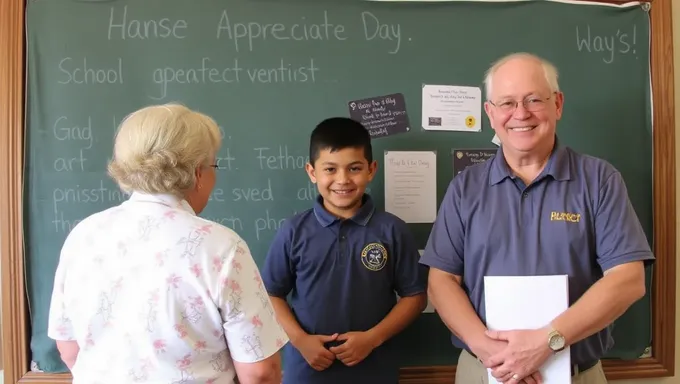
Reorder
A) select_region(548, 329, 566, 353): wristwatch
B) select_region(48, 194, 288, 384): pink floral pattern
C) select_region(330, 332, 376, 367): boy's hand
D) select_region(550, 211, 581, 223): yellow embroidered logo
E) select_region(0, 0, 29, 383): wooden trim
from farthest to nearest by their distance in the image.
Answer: select_region(0, 0, 29, 383): wooden trim < select_region(330, 332, 376, 367): boy's hand < select_region(550, 211, 581, 223): yellow embroidered logo < select_region(548, 329, 566, 353): wristwatch < select_region(48, 194, 288, 384): pink floral pattern

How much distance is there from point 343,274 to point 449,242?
36 centimetres

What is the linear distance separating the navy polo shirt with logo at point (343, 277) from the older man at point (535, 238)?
0.21 meters

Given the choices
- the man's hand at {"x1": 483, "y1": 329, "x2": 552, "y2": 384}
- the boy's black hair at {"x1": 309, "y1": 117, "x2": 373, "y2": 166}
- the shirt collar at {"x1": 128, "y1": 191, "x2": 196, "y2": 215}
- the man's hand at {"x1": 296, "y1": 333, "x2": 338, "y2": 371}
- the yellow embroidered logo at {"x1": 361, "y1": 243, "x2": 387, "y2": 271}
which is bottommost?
the man's hand at {"x1": 296, "y1": 333, "x2": 338, "y2": 371}

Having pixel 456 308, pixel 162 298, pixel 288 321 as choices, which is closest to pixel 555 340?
pixel 456 308

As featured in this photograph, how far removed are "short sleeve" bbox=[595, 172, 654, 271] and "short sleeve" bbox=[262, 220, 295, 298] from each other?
892 millimetres

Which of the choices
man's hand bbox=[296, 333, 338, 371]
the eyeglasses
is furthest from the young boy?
the eyeglasses

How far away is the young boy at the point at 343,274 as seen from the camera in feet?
5.15

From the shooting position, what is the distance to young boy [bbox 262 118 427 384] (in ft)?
5.15

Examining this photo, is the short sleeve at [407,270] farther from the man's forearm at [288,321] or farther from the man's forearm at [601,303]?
the man's forearm at [601,303]

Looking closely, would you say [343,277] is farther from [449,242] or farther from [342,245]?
[449,242]

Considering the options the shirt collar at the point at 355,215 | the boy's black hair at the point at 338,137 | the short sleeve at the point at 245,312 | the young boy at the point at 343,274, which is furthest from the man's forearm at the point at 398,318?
the short sleeve at the point at 245,312

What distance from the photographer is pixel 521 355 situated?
121 cm

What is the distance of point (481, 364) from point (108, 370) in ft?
3.10

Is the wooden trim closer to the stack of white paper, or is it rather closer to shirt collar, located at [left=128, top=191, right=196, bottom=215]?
shirt collar, located at [left=128, top=191, right=196, bottom=215]
